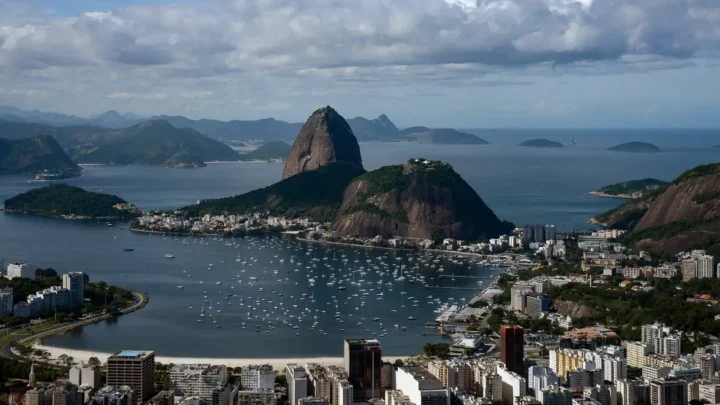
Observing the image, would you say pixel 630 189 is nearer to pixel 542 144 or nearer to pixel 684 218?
pixel 684 218

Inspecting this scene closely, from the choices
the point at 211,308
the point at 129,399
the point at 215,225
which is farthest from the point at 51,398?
the point at 215,225

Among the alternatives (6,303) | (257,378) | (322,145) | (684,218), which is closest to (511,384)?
(257,378)

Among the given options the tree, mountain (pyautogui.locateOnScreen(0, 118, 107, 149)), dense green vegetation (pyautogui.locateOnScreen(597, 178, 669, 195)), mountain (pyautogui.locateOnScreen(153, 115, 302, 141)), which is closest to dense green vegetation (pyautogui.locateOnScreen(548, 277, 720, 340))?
the tree

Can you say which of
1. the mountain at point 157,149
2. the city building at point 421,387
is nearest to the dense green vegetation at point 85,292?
the city building at point 421,387

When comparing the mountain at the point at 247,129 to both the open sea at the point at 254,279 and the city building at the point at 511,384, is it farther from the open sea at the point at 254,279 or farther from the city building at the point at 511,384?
the city building at the point at 511,384

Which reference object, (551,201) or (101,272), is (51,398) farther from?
(551,201)
